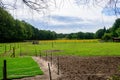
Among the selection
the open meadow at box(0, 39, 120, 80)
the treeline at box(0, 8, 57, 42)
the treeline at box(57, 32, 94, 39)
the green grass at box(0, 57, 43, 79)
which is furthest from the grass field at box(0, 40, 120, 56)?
the treeline at box(57, 32, 94, 39)

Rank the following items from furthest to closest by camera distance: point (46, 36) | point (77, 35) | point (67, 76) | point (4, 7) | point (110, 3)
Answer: point (77, 35), point (46, 36), point (67, 76), point (4, 7), point (110, 3)

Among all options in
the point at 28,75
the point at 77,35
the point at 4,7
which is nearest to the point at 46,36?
the point at 77,35

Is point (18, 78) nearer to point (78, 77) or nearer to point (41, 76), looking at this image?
point (41, 76)

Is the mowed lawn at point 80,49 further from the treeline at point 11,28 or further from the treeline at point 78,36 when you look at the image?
the treeline at point 78,36

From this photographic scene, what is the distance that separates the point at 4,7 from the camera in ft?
21.4

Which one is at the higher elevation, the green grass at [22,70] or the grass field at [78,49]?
the green grass at [22,70]

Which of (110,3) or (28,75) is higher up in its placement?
(110,3)

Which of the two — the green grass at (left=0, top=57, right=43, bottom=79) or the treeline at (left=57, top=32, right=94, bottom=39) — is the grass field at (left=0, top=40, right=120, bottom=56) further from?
the treeline at (left=57, top=32, right=94, bottom=39)

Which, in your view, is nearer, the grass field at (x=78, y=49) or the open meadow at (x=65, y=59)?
the open meadow at (x=65, y=59)

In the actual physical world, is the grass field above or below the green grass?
below

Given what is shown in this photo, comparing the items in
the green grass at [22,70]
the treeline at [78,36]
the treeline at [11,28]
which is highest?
the treeline at [11,28]

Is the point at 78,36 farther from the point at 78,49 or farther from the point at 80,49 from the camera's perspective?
the point at 78,49

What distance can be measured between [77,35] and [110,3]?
160 meters

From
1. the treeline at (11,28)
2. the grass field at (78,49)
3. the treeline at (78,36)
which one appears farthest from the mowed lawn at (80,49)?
the treeline at (78,36)
